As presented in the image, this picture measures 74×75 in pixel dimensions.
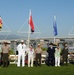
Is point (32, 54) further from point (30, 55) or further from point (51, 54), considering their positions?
point (51, 54)

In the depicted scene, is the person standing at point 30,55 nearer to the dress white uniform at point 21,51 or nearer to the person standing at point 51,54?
the dress white uniform at point 21,51

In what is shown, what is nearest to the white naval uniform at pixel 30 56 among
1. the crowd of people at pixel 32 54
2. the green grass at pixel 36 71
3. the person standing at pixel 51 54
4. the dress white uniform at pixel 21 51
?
the crowd of people at pixel 32 54

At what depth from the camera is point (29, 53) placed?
18672 millimetres

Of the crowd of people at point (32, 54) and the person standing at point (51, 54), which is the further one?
the person standing at point (51, 54)

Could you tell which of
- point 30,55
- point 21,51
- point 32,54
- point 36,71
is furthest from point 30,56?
point 36,71

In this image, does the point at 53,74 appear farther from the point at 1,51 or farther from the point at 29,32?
the point at 29,32

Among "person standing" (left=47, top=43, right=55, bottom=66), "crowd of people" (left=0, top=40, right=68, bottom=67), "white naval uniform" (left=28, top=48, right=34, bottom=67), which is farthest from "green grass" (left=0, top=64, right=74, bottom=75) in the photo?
"person standing" (left=47, top=43, right=55, bottom=66)

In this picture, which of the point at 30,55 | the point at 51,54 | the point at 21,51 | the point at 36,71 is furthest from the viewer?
the point at 51,54

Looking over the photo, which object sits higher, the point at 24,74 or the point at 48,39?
the point at 48,39

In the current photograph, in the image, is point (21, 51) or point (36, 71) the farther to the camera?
point (21, 51)

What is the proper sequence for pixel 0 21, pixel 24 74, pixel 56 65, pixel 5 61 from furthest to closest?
1. pixel 0 21
2. pixel 56 65
3. pixel 5 61
4. pixel 24 74

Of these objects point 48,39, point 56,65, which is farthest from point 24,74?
point 48,39

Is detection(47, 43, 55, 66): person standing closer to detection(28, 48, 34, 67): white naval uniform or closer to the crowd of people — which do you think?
the crowd of people

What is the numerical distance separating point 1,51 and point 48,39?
1077 cm
